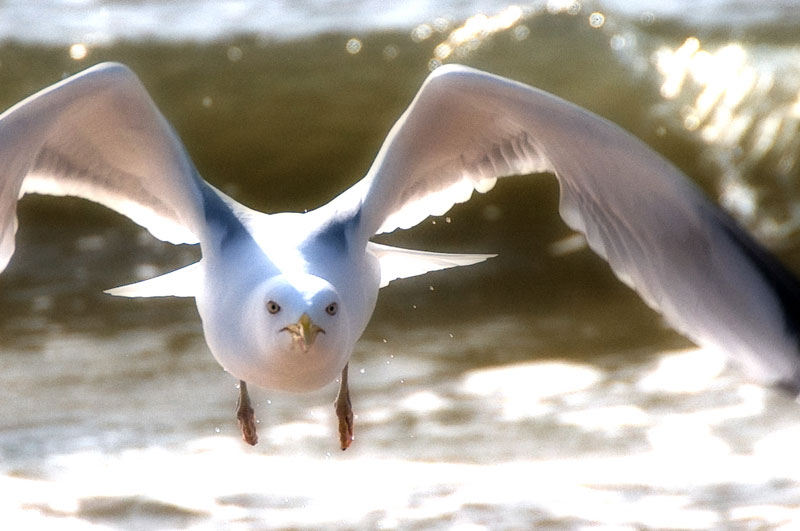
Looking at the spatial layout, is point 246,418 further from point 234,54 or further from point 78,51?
point 78,51

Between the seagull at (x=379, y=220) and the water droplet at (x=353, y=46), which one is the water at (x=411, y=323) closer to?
the water droplet at (x=353, y=46)

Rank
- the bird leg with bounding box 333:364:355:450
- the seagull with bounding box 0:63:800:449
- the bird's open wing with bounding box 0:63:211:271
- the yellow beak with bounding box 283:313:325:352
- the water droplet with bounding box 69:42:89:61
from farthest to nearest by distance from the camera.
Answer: the water droplet with bounding box 69:42:89:61 → the bird leg with bounding box 333:364:355:450 → the bird's open wing with bounding box 0:63:211:271 → the seagull with bounding box 0:63:800:449 → the yellow beak with bounding box 283:313:325:352

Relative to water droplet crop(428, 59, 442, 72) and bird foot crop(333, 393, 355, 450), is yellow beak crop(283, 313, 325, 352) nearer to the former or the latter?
bird foot crop(333, 393, 355, 450)

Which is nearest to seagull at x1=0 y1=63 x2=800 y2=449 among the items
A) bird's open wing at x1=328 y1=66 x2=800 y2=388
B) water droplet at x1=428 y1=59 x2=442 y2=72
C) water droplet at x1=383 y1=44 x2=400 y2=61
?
bird's open wing at x1=328 y1=66 x2=800 y2=388

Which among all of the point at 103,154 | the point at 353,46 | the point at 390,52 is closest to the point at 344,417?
the point at 103,154

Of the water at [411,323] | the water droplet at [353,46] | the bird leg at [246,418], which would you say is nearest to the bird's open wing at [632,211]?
the water at [411,323]

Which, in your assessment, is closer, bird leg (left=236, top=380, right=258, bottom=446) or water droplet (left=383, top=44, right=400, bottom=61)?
bird leg (left=236, top=380, right=258, bottom=446)
